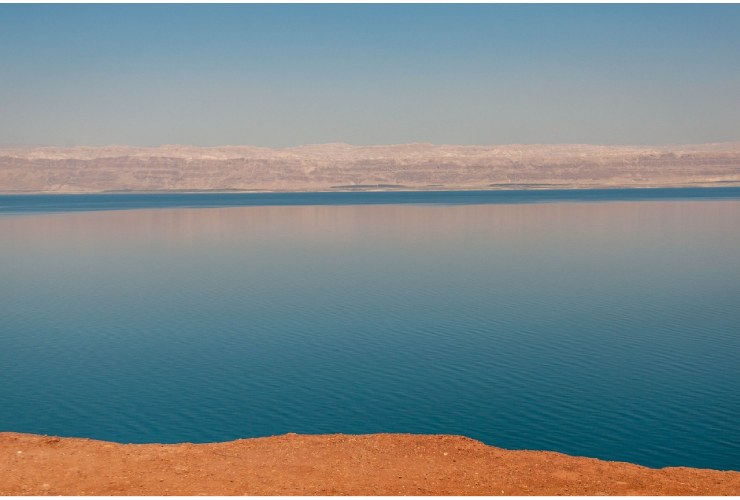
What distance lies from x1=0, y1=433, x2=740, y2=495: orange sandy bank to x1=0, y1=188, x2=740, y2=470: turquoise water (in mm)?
4015

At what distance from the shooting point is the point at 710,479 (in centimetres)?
1728

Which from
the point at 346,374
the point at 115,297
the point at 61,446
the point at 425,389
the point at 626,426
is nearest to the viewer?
the point at 61,446

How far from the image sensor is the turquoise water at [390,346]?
24844 mm

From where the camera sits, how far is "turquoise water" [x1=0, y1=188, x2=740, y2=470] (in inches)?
978

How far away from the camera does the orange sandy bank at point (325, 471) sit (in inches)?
650

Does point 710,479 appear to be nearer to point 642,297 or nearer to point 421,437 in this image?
point 421,437

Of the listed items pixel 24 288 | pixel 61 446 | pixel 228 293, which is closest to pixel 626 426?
pixel 61 446

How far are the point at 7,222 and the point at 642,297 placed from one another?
108923mm

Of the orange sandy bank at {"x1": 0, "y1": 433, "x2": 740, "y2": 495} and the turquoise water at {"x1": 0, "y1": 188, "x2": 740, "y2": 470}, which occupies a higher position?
the orange sandy bank at {"x1": 0, "y1": 433, "x2": 740, "y2": 495}

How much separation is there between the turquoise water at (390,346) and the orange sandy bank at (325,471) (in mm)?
4015

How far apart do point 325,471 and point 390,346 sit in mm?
17489

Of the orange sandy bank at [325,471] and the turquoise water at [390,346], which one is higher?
the orange sandy bank at [325,471]

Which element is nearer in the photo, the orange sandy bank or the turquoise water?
the orange sandy bank

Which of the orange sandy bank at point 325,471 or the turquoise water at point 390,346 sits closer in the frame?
the orange sandy bank at point 325,471
